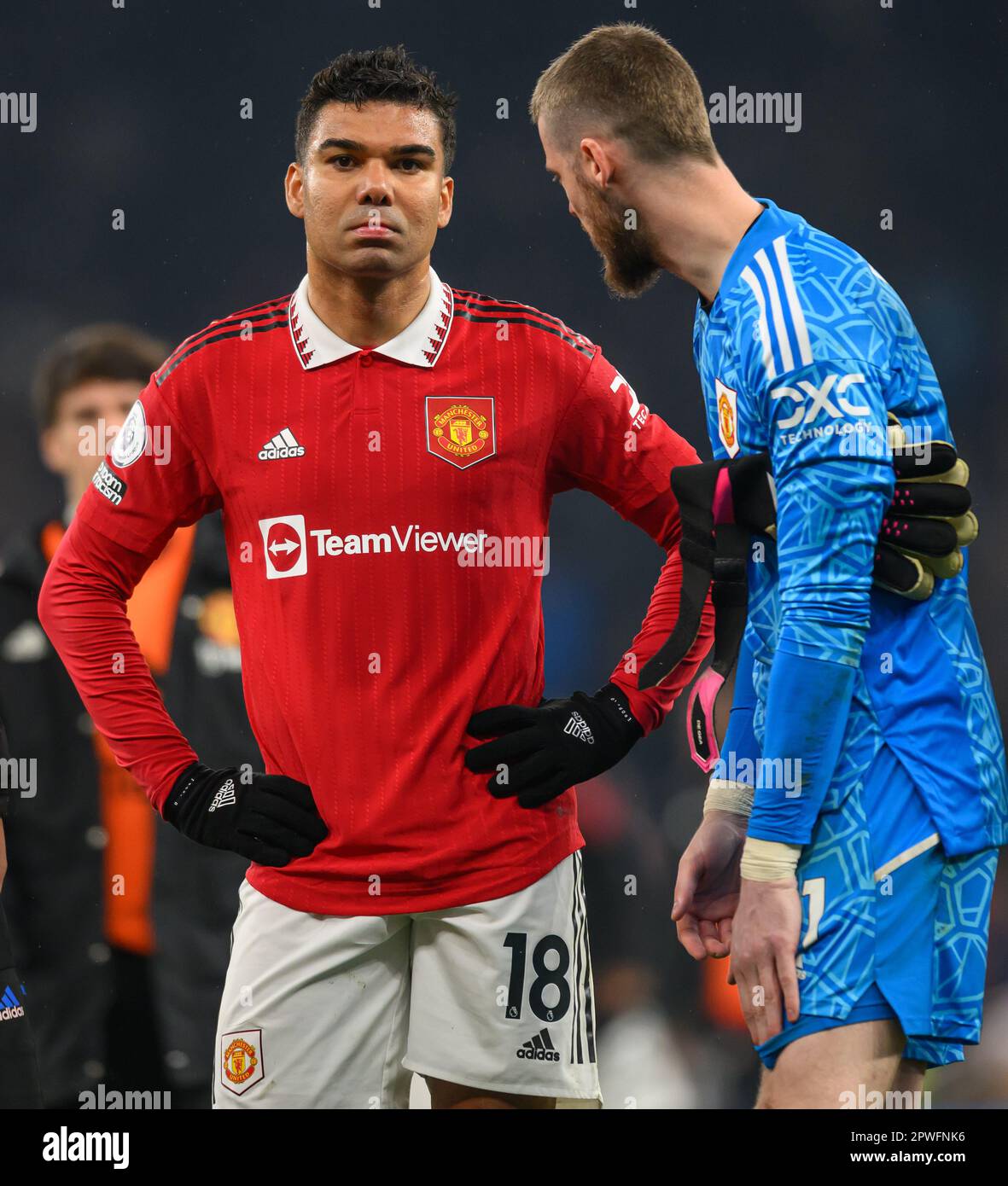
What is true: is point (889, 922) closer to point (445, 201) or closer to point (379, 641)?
point (379, 641)

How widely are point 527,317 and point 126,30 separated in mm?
1486

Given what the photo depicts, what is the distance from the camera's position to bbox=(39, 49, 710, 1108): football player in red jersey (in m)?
1.94

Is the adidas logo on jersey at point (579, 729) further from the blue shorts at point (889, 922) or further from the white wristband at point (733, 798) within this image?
the blue shorts at point (889, 922)

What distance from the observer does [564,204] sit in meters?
3.16

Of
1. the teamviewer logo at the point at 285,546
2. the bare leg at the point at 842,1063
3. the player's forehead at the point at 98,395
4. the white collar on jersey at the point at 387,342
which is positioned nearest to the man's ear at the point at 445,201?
the white collar on jersey at the point at 387,342

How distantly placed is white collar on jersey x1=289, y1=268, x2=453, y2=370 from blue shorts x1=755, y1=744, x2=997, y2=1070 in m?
0.90

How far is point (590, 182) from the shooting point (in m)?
1.84

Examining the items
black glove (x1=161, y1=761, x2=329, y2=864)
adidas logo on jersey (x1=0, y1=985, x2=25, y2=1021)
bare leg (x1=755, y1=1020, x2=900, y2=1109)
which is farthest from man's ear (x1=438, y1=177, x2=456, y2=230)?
adidas logo on jersey (x1=0, y1=985, x2=25, y2=1021)

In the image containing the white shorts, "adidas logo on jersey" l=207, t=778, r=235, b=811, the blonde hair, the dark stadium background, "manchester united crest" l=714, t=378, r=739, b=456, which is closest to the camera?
"manchester united crest" l=714, t=378, r=739, b=456

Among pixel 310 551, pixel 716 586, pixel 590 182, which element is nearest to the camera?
pixel 716 586

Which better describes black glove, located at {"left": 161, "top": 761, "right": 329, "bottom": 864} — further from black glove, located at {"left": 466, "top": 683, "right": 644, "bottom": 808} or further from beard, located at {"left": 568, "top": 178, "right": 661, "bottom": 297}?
beard, located at {"left": 568, "top": 178, "right": 661, "bottom": 297}

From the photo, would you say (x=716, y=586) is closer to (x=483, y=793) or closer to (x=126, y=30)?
(x=483, y=793)

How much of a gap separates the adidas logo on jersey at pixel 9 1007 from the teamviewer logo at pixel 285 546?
95cm

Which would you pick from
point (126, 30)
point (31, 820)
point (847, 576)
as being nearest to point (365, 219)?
point (847, 576)
